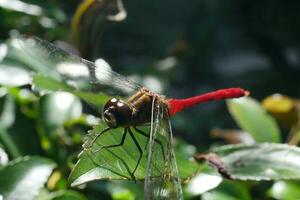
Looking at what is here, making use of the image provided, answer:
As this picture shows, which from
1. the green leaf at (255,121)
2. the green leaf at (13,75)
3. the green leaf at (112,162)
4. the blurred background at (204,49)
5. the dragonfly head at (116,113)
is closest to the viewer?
the green leaf at (112,162)

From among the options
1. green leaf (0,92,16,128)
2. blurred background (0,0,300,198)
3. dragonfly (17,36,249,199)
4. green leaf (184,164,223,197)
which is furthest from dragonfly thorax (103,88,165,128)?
blurred background (0,0,300,198)

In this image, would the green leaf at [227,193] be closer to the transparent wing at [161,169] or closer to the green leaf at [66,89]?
the transparent wing at [161,169]

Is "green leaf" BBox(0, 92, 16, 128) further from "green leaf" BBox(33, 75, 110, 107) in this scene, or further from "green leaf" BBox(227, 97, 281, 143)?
"green leaf" BBox(227, 97, 281, 143)

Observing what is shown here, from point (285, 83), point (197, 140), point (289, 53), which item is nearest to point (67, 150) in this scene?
point (197, 140)

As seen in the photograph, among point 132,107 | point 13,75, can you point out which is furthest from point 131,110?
point 13,75

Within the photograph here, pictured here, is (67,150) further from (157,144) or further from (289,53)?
(289,53)

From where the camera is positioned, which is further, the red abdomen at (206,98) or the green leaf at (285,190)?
the red abdomen at (206,98)

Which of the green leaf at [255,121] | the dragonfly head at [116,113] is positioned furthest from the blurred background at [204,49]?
the dragonfly head at [116,113]
